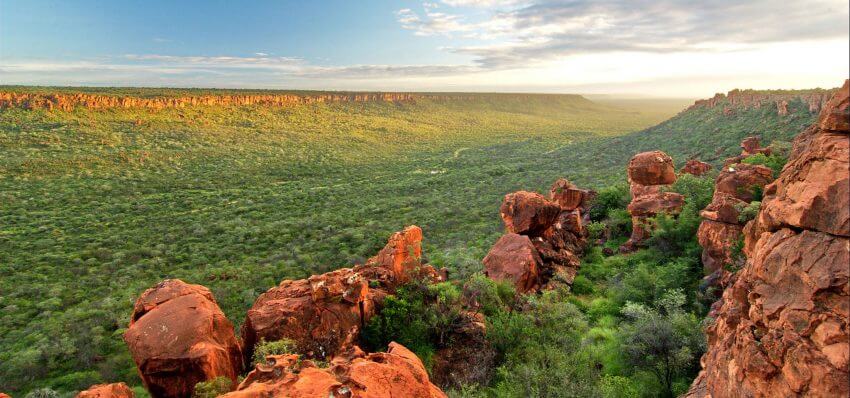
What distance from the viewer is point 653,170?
96.8 ft

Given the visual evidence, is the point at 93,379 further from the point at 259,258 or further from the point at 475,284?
the point at 475,284

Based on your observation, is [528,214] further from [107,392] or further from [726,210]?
[107,392]

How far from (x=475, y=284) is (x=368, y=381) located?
35.6 feet

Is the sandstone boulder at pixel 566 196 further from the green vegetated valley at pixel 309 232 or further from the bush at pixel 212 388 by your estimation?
the bush at pixel 212 388

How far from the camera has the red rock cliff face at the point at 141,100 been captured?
72562 mm

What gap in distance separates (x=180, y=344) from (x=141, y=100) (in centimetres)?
9652

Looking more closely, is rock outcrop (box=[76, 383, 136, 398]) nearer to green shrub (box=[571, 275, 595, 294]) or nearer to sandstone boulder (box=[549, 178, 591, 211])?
green shrub (box=[571, 275, 595, 294])

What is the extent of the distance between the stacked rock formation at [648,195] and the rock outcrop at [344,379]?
70.0 feet

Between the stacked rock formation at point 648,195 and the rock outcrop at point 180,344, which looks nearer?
the rock outcrop at point 180,344

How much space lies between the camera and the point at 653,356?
42.1 ft

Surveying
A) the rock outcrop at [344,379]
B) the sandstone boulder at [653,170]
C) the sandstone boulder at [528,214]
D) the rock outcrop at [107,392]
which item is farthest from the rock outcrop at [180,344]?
the sandstone boulder at [653,170]

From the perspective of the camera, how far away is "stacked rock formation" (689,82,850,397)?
5.83 m

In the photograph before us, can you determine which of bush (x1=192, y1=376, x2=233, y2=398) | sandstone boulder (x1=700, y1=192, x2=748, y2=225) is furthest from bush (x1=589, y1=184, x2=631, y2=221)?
bush (x1=192, y1=376, x2=233, y2=398)

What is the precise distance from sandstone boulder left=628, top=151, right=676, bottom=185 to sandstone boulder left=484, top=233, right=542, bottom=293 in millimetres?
12553
